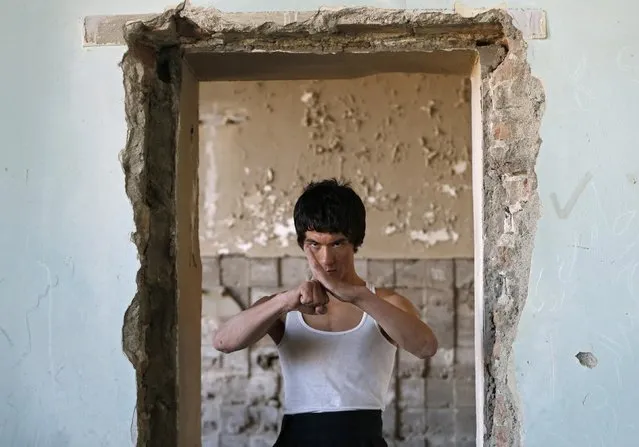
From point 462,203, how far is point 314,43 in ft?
7.44

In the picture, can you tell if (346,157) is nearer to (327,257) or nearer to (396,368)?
(396,368)

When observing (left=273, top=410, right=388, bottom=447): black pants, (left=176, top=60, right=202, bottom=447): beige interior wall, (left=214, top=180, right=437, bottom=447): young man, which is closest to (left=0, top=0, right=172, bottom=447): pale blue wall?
(left=176, top=60, right=202, bottom=447): beige interior wall

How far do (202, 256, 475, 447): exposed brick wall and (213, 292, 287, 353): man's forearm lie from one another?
2120 mm

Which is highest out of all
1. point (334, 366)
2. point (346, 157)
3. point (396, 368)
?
point (346, 157)

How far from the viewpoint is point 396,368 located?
166 inches

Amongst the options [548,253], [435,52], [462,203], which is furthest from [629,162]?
[462,203]

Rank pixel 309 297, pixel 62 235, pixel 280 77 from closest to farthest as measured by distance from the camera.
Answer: pixel 309 297 → pixel 62 235 → pixel 280 77

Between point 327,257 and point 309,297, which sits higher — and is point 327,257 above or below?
above

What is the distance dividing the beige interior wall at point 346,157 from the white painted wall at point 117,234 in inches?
86.9

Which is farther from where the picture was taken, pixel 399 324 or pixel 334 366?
pixel 334 366

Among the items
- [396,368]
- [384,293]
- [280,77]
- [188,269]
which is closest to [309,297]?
[384,293]

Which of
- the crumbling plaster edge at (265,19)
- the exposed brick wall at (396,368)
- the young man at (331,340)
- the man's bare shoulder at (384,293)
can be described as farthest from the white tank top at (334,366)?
the exposed brick wall at (396,368)

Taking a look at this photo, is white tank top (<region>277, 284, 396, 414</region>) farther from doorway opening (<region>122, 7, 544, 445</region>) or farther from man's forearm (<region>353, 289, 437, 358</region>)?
doorway opening (<region>122, 7, 544, 445</region>)

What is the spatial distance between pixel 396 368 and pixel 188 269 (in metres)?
2.14
